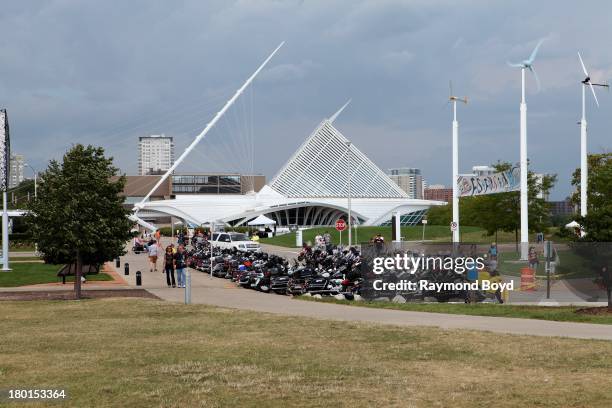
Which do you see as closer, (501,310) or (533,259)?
(501,310)

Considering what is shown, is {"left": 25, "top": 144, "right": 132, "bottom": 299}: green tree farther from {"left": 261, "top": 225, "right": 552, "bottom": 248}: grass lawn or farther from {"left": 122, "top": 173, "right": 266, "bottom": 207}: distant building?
{"left": 122, "top": 173, "right": 266, "bottom": 207}: distant building

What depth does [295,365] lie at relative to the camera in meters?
11.8

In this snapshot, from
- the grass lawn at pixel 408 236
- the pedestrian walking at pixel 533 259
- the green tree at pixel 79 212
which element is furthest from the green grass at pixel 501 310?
the grass lawn at pixel 408 236

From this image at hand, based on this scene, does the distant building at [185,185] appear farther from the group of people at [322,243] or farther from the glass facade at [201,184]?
the group of people at [322,243]

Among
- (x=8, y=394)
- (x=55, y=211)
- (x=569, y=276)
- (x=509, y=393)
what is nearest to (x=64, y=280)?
(x=55, y=211)

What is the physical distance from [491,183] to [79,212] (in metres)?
26.5

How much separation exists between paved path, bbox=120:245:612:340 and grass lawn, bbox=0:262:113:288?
5385 millimetres

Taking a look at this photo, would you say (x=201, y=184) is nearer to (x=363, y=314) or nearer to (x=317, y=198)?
(x=317, y=198)

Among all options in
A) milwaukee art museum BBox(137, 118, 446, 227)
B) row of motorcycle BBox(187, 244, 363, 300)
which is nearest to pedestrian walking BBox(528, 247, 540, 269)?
row of motorcycle BBox(187, 244, 363, 300)

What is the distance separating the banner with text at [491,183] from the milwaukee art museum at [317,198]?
206ft

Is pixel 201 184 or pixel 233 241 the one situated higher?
pixel 201 184

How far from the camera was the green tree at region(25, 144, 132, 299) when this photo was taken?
993 inches

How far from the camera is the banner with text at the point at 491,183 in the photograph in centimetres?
4409

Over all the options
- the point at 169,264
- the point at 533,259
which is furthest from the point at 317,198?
the point at 533,259
